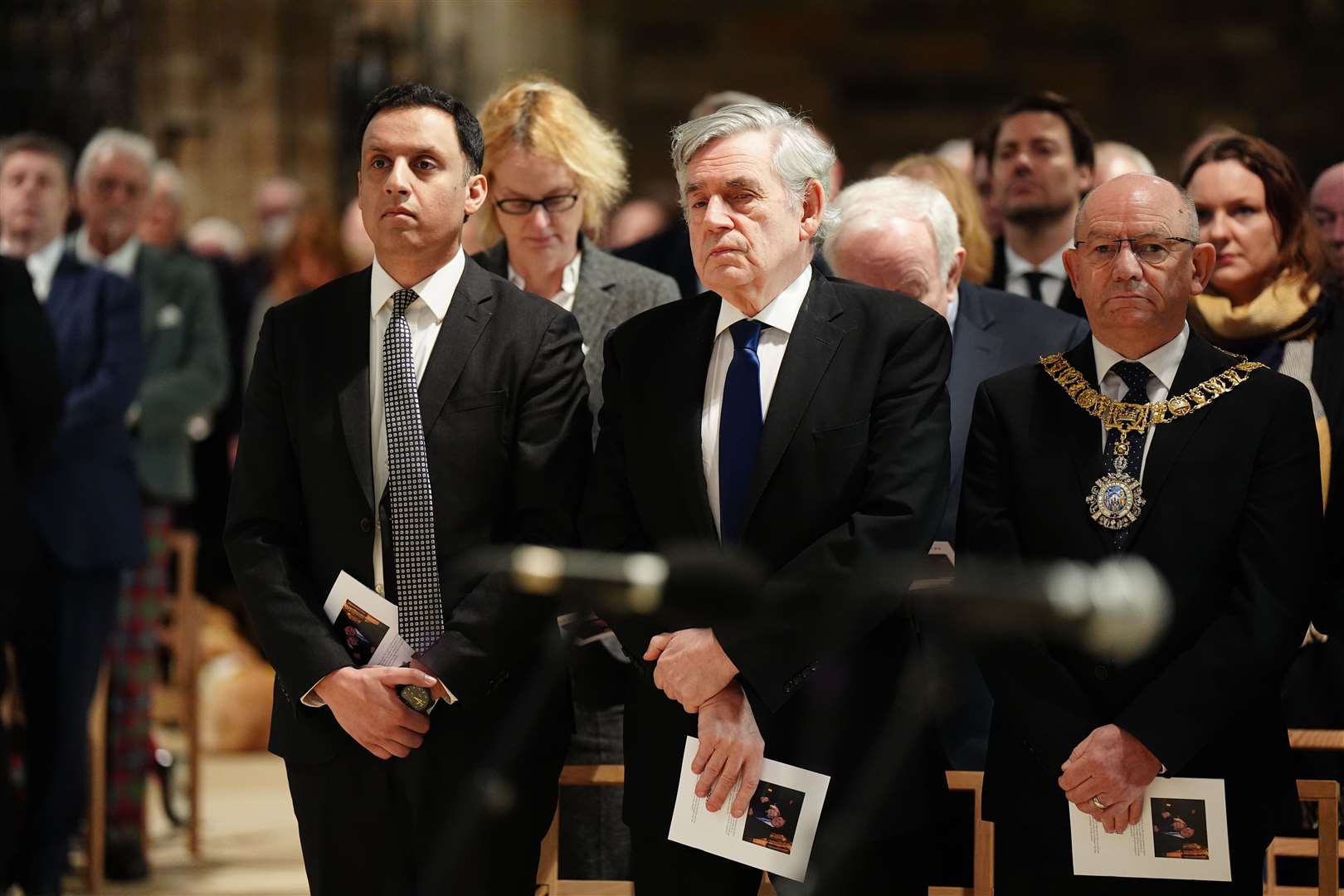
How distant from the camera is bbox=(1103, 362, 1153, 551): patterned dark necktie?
2.70 meters

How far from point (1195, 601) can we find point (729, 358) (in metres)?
0.77

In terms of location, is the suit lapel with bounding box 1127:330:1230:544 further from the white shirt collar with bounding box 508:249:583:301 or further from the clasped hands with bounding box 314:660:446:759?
the white shirt collar with bounding box 508:249:583:301

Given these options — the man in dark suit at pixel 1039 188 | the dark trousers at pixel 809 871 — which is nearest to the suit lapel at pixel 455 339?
the dark trousers at pixel 809 871

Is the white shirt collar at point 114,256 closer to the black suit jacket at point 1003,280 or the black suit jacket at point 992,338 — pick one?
the black suit jacket at point 1003,280

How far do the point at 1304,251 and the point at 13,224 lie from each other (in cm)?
333

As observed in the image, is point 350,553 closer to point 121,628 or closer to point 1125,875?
point 1125,875

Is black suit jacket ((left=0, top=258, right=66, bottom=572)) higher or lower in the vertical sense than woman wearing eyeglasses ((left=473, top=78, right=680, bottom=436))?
lower

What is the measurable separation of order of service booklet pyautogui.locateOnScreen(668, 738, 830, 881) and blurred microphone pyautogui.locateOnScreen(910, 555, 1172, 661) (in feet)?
1.07

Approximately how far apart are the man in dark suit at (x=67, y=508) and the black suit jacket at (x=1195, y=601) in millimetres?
2825

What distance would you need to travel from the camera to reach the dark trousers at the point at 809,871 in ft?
8.74

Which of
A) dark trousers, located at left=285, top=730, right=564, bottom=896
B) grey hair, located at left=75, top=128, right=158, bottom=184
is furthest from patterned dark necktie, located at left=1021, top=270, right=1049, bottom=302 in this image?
grey hair, located at left=75, top=128, right=158, bottom=184

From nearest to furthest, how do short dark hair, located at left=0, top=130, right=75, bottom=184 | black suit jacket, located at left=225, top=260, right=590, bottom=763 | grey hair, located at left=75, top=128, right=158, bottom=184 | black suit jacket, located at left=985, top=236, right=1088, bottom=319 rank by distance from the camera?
black suit jacket, located at left=225, top=260, right=590, bottom=763
black suit jacket, located at left=985, top=236, right=1088, bottom=319
short dark hair, located at left=0, top=130, right=75, bottom=184
grey hair, located at left=75, top=128, right=158, bottom=184

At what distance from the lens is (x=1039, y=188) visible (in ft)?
14.1

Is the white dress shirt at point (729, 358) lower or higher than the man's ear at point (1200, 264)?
lower
